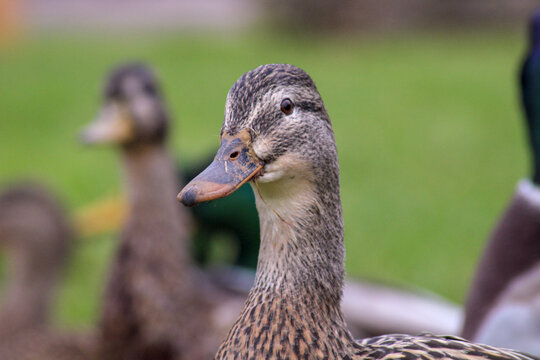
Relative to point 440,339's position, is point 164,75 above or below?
above

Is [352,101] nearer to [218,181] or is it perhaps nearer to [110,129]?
[110,129]

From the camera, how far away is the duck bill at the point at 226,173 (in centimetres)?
116

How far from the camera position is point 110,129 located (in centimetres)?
253

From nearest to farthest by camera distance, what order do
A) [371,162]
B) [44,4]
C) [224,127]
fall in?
[224,127] → [371,162] → [44,4]

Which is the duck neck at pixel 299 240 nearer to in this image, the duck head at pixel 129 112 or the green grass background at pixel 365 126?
the duck head at pixel 129 112

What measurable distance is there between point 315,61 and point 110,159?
331cm

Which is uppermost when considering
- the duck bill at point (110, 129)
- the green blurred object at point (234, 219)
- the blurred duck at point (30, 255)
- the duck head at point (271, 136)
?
the duck head at point (271, 136)

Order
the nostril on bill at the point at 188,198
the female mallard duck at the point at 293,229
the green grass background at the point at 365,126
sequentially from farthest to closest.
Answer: the green grass background at the point at 365,126 < the female mallard duck at the point at 293,229 < the nostril on bill at the point at 188,198

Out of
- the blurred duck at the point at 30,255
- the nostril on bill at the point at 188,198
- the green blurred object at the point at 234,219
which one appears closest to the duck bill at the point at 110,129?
the green blurred object at the point at 234,219

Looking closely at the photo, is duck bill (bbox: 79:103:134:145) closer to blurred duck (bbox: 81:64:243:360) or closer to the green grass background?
blurred duck (bbox: 81:64:243:360)

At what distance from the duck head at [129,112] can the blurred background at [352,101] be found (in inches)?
36.9

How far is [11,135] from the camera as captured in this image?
6035mm

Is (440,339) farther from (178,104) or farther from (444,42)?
(444,42)

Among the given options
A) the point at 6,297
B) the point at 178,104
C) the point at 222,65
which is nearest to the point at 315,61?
the point at 222,65
